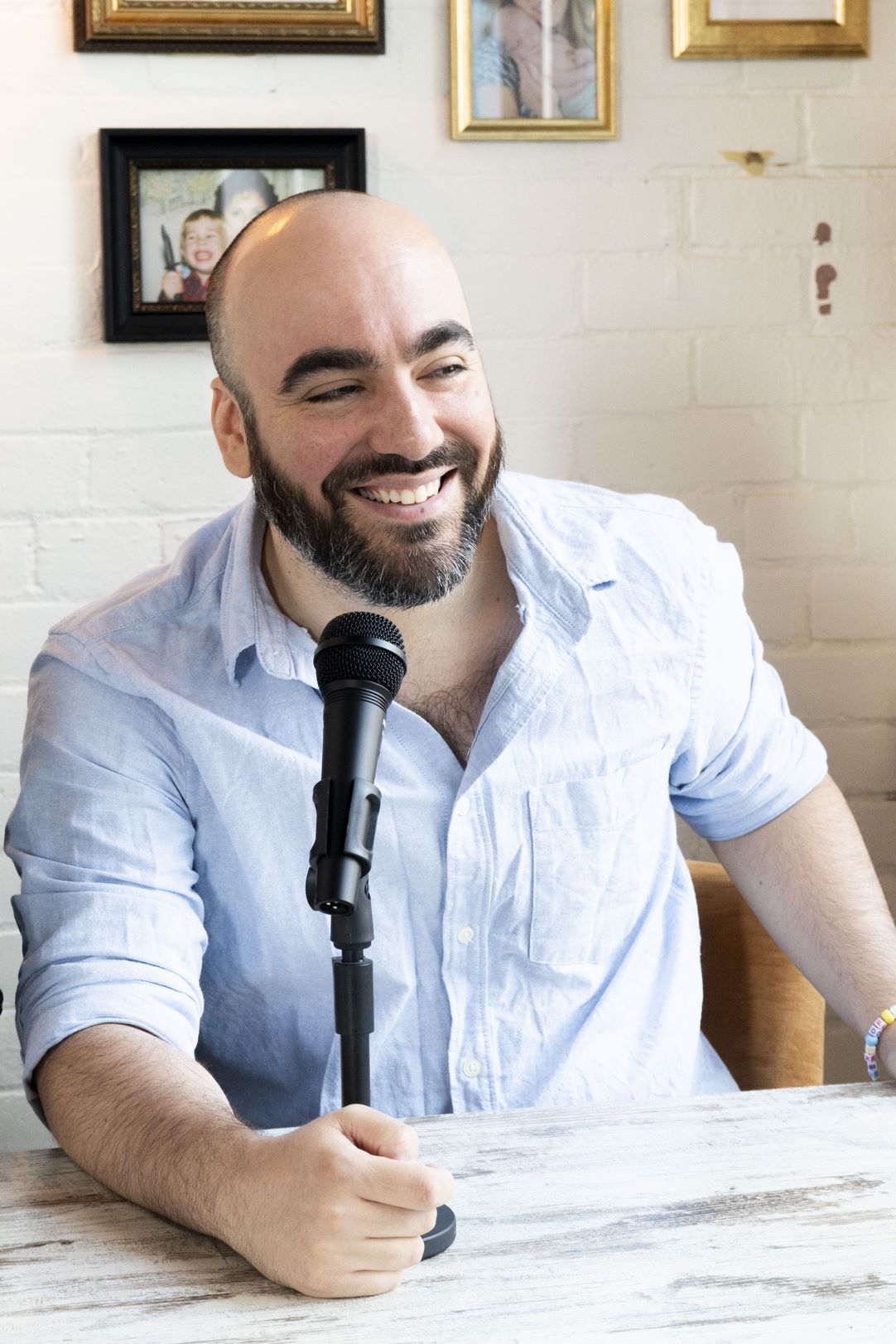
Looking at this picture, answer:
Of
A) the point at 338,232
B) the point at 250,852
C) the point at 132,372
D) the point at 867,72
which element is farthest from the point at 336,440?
the point at 867,72

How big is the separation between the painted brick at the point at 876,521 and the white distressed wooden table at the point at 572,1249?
1114 millimetres

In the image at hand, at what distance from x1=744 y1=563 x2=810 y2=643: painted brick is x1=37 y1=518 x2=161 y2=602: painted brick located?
82 centimetres

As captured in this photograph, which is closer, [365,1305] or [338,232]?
[365,1305]

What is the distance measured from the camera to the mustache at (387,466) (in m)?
1.26

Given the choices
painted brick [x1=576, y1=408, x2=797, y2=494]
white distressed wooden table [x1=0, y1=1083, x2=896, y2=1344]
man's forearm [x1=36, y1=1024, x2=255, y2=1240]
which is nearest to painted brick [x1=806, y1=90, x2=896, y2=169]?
painted brick [x1=576, y1=408, x2=797, y2=494]

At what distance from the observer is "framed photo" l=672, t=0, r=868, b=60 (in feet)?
6.13

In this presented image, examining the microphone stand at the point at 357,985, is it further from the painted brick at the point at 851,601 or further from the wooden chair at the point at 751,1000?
the painted brick at the point at 851,601

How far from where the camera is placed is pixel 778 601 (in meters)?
1.98

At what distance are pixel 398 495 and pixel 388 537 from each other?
0.04 metres

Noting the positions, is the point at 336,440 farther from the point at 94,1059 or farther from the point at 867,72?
the point at 867,72

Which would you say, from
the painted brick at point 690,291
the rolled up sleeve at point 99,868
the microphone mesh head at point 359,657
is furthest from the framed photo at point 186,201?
the microphone mesh head at point 359,657

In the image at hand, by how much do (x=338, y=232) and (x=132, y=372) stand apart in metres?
0.60

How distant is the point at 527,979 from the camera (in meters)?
1.29

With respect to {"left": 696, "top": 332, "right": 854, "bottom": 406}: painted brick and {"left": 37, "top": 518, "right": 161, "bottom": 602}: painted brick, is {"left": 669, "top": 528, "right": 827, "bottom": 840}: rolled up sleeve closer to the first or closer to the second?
{"left": 696, "top": 332, "right": 854, "bottom": 406}: painted brick
